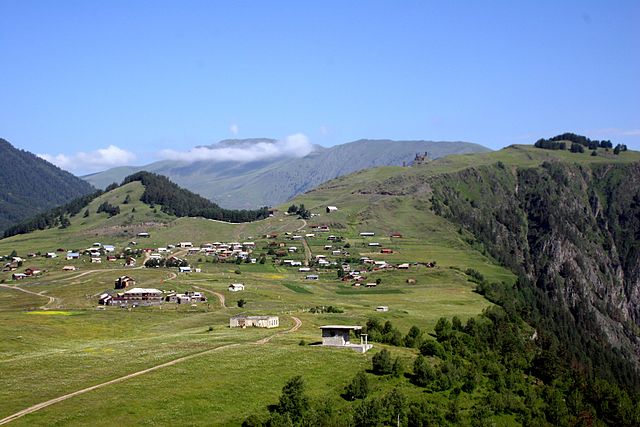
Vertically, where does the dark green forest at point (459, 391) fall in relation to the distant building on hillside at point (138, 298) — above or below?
below

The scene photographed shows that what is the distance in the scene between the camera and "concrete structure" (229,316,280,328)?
11281cm

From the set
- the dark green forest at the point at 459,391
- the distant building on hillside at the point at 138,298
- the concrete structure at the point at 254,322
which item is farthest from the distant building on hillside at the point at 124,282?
the dark green forest at the point at 459,391

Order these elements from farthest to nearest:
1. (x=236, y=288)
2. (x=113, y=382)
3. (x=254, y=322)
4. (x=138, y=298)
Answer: (x=236, y=288) → (x=138, y=298) → (x=254, y=322) → (x=113, y=382)

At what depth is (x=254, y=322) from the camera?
11306 centimetres

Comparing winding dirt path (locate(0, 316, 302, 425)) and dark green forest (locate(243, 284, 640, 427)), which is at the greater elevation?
winding dirt path (locate(0, 316, 302, 425))

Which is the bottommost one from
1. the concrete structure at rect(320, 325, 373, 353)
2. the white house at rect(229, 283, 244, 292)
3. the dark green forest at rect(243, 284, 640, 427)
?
the dark green forest at rect(243, 284, 640, 427)

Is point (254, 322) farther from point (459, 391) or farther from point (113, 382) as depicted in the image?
point (113, 382)

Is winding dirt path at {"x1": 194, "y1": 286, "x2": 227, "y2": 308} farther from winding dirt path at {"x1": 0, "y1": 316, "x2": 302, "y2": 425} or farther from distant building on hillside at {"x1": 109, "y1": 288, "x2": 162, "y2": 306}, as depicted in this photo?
winding dirt path at {"x1": 0, "y1": 316, "x2": 302, "y2": 425}

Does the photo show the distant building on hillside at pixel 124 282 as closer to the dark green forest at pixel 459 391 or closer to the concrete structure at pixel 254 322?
the concrete structure at pixel 254 322

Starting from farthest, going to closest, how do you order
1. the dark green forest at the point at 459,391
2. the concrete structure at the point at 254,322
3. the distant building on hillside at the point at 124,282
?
the distant building on hillside at the point at 124,282 < the concrete structure at the point at 254,322 < the dark green forest at the point at 459,391

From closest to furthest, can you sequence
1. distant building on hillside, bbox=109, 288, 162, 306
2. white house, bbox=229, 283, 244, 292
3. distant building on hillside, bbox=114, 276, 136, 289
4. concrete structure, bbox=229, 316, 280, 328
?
concrete structure, bbox=229, 316, 280, 328
distant building on hillside, bbox=109, 288, 162, 306
white house, bbox=229, 283, 244, 292
distant building on hillside, bbox=114, 276, 136, 289

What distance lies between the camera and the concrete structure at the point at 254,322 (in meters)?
113

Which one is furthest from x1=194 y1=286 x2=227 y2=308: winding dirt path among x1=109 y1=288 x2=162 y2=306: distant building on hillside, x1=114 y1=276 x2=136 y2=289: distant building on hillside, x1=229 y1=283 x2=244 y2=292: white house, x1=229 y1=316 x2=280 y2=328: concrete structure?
x1=229 y1=316 x2=280 y2=328: concrete structure

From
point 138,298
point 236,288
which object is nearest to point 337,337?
point 138,298
